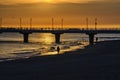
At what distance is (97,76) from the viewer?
24.7 meters

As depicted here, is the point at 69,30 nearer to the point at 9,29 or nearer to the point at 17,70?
the point at 9,29

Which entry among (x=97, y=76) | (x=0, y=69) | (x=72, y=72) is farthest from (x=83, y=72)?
(x=0, y=69)

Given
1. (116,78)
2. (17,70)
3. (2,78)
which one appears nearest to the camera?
(116,78)

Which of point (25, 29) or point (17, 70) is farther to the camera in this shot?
point (25, 29)

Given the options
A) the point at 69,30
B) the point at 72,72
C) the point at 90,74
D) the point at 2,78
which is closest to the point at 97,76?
the point at 90,74

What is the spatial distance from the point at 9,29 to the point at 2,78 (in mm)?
89899

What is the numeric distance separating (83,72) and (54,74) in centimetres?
217

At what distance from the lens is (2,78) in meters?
24.6

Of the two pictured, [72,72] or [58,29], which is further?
[58,29]

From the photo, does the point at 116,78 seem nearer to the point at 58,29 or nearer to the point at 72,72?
the point at 72,72

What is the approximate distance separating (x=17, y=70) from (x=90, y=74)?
6.00 m

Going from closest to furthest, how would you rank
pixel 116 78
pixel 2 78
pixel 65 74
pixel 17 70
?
pixel 116 78
pixel 2 78
pixel 65 74
pixel 17 70

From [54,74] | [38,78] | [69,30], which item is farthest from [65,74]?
[69,30]

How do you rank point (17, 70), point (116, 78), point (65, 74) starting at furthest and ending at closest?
point (17, 70) → point (65, 74) → point (116, 78)
